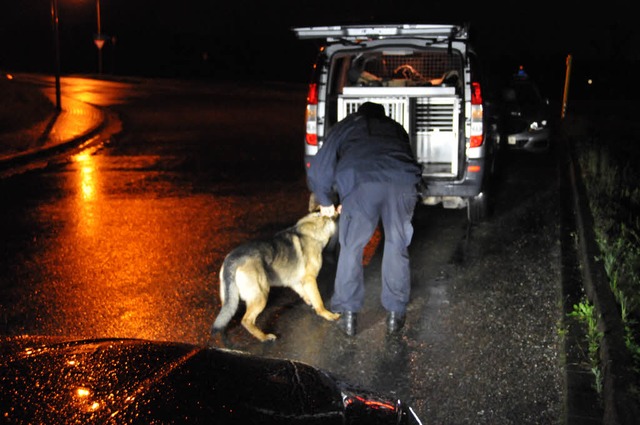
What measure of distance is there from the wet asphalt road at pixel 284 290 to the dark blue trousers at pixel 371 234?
278 mm

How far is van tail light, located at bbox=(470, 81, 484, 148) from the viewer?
682 centimetres

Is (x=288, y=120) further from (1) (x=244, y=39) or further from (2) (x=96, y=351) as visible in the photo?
(1) (x=244, y=39)

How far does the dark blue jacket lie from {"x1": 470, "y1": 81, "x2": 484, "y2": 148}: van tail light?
6.94 feet

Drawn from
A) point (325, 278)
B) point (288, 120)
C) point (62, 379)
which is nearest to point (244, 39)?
point (288, 120)

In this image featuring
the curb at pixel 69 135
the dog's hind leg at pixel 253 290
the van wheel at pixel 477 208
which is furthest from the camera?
the curb at pixel 69 135

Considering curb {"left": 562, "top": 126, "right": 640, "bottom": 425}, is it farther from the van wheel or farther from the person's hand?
the person's hand

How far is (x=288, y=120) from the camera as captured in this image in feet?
67.6

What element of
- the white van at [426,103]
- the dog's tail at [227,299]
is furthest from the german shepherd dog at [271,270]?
the white van at [426,103]

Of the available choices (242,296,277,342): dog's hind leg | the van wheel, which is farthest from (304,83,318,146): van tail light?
(242,296,277,342): dog's hind leg

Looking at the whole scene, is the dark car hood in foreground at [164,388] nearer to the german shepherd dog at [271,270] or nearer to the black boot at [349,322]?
the german shepherd dog at [271,270]

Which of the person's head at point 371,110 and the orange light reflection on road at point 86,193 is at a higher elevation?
the person's head at point 371,110

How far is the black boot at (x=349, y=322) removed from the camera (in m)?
4.98

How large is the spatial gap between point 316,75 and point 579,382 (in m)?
4.09

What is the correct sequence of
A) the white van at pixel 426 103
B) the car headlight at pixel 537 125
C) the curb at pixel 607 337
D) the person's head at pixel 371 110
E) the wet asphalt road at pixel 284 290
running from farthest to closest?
the car headlight at pixel 537 125 → the white van at pixel 426 103 → the person's head at pixel 371 110 → the wet asphalt road at pixel 284 290 → the curb at pixel 607 337
